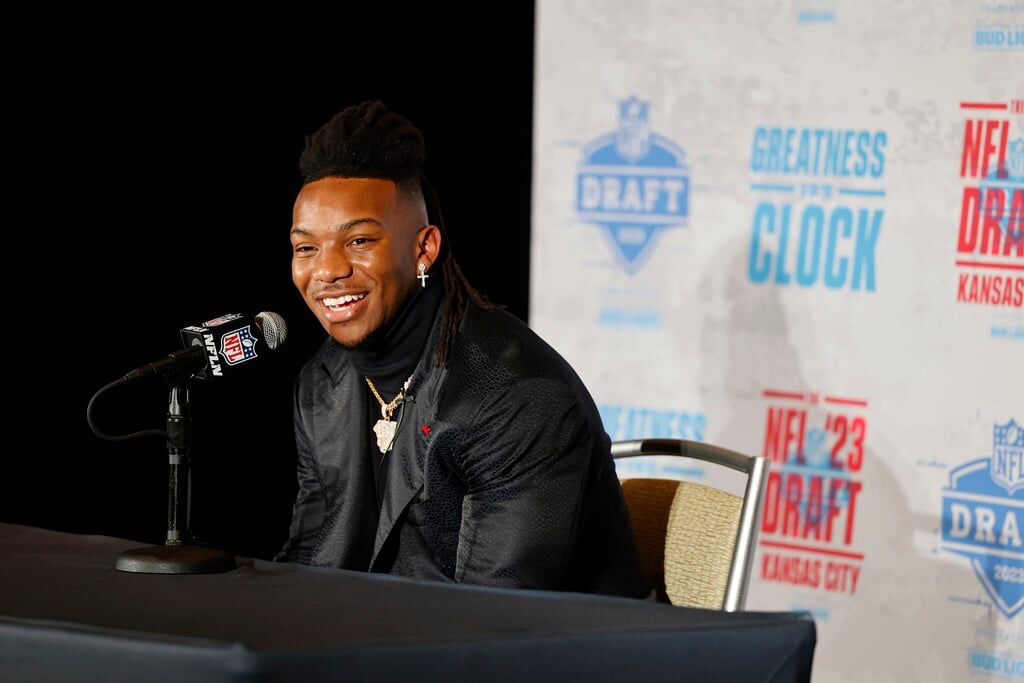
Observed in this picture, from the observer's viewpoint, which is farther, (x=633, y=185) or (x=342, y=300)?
(x=633, y=185)

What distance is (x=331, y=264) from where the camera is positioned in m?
2.06

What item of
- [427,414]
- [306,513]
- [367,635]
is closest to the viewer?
[367,635]

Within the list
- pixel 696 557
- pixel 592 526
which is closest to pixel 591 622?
pixel 592 526

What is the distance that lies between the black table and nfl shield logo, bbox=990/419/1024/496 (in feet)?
5.90

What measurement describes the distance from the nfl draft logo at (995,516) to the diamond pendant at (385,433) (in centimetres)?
145

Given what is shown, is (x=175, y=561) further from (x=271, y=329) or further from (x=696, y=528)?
(x=696, y=528)

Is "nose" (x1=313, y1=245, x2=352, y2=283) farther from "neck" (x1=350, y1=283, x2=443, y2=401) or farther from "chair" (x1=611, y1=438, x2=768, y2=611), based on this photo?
"chair" (x1=611, y1=438, x2=768, y2=611)

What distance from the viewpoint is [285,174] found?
4.03 meters

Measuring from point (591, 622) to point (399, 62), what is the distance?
119 inches

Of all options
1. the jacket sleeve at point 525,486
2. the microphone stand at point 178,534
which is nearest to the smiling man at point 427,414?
the jacket sleeve at point 525,486

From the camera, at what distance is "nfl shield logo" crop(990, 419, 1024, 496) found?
113 inches

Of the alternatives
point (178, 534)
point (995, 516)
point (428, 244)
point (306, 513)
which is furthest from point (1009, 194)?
point (178, 534)

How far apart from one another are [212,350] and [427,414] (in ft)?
1.61

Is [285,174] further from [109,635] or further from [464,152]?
[109,635]
